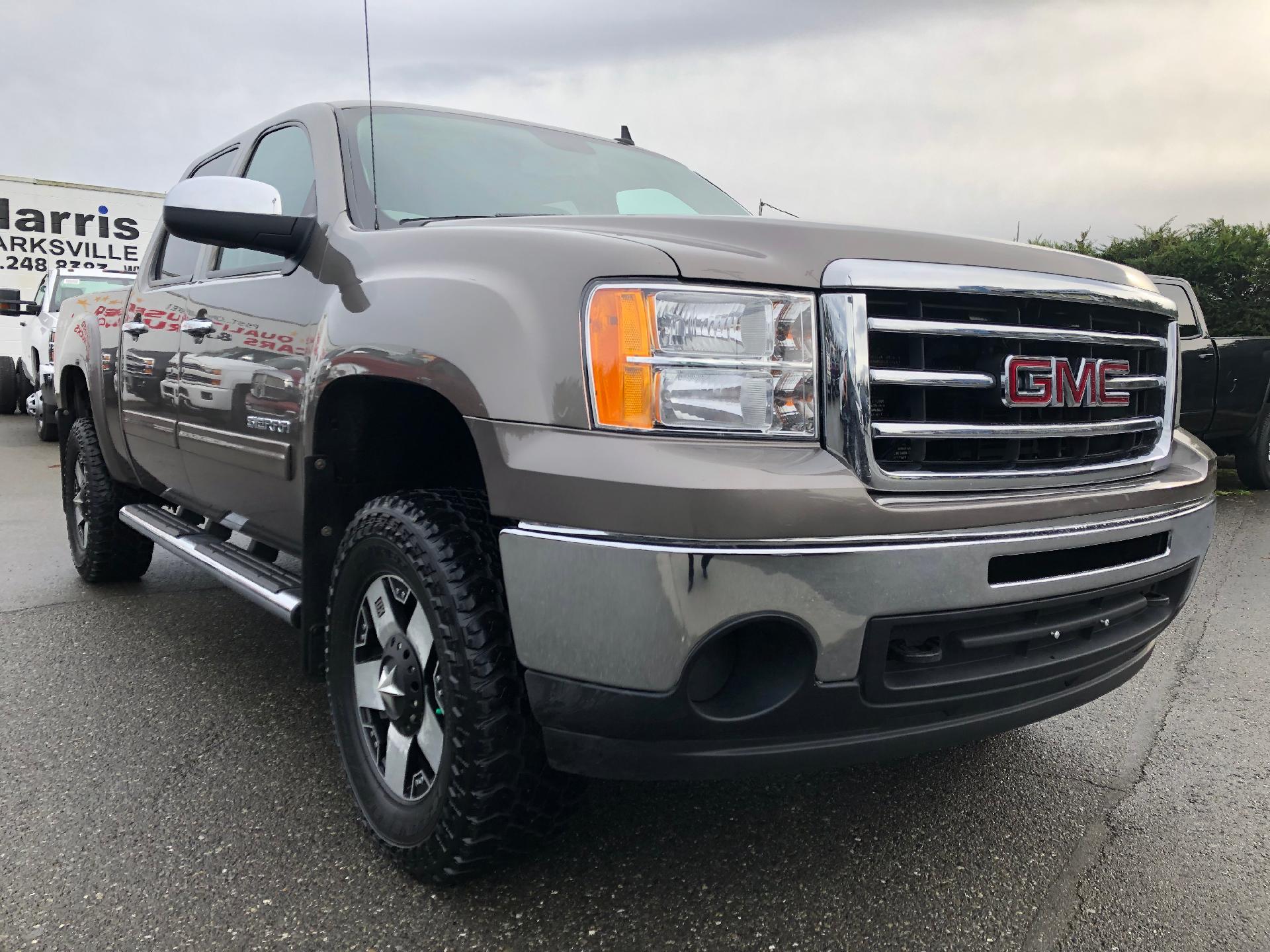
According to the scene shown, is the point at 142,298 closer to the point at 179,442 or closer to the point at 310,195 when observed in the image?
the point at 179,442

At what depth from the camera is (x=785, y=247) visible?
1766mm

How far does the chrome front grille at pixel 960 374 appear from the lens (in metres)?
1.73

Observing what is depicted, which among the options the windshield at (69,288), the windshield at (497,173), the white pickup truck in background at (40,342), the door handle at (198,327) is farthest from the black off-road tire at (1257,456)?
the windshield at (69,288)

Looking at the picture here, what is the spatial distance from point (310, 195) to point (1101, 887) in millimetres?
2604

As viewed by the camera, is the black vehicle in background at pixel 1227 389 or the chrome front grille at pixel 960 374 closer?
the chrome front grille at pixel 960 374

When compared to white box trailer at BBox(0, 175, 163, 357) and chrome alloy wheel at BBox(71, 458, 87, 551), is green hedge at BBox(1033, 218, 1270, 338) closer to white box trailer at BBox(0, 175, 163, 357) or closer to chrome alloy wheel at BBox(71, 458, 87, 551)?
chrome alloy wheel at BBox(71, 458, 87, 551)

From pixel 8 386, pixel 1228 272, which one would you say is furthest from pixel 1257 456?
pixel 8 386

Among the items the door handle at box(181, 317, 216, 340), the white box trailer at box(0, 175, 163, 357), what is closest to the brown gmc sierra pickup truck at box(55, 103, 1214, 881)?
the door handle at box(181, 317, 216, 340)

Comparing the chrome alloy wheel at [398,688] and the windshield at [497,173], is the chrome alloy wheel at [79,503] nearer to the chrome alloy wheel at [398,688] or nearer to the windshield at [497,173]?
the windshield at [497,173]

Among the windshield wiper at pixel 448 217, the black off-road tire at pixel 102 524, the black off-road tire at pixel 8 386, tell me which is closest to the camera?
the windshield wiper at pixel 448 217

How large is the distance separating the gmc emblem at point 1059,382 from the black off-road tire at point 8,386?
15.5 m

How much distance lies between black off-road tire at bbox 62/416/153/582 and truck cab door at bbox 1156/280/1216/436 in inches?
283

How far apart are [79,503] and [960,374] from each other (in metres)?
4.37

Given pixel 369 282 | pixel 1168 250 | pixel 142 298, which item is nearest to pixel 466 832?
pixel 369 282
